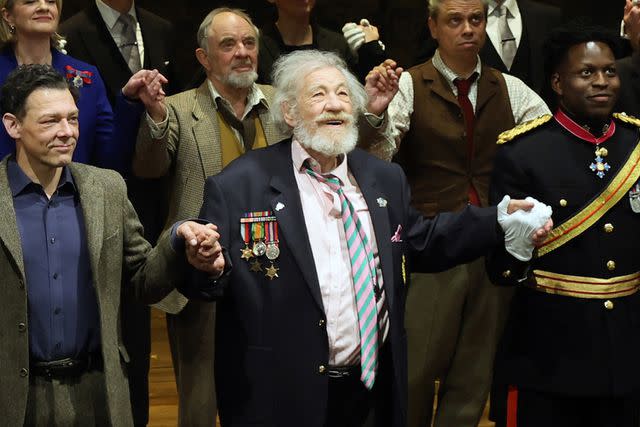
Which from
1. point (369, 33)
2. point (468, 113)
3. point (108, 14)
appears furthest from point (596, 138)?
point (108, 14)

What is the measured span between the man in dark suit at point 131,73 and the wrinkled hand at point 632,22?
177cm

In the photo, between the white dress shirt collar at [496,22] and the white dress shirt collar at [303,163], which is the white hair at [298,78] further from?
the white dress shirt collar at [496,22]

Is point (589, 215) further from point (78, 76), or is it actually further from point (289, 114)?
point (78, 76)

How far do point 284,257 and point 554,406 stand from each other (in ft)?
3.23

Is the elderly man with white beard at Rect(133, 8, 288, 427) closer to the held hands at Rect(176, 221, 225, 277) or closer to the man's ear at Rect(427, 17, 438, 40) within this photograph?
the man's ear at Rect(427, 17, 438, 40)

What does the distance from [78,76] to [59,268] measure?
3.97 ft

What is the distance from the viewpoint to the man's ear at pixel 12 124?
136 inches

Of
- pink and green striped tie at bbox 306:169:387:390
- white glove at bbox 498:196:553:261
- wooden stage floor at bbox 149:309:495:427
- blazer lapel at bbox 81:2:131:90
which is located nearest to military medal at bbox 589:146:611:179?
white glove at bbox 498:196:553:261

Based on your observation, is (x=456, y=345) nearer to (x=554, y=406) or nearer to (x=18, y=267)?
(x=554, y=406)

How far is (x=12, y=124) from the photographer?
11.4ft

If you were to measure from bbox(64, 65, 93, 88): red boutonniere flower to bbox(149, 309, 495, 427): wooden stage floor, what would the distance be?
1522mm

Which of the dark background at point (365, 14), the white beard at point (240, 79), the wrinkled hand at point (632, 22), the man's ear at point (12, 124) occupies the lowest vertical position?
the man's ear at point (12, 124)

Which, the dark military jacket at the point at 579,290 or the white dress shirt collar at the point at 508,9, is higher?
the white dress shirt collar at the point at 508,9

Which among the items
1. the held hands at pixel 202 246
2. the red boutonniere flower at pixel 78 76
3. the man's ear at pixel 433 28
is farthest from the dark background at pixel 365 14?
the held hands at pixel 202 246
